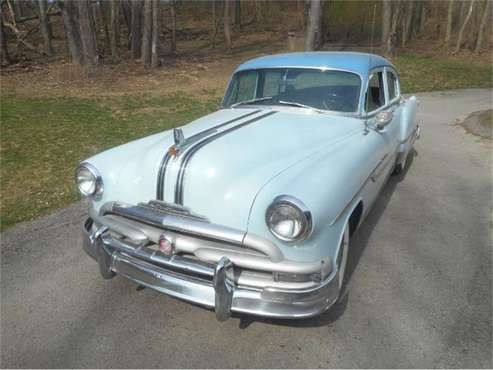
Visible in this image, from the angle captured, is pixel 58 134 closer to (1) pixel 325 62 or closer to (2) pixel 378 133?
(1) pixel 325 62

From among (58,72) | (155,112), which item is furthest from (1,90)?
(155,112)

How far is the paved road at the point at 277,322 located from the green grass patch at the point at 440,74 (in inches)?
382

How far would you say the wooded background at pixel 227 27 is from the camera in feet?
42.8

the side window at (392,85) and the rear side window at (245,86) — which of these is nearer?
the rear side window at (245,86)

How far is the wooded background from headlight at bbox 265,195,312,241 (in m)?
11.6

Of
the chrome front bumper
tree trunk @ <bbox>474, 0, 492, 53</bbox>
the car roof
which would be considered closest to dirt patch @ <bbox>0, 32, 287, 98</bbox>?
the car roof

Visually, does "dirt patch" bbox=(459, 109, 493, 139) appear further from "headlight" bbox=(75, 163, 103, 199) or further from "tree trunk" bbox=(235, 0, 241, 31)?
"tree trunk" bbox=(235, 0, 241, 31)

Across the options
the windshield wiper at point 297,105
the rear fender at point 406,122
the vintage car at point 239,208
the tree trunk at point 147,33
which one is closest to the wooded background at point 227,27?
the tree trunk at point 147,33

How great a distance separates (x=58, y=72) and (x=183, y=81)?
12.6 ft

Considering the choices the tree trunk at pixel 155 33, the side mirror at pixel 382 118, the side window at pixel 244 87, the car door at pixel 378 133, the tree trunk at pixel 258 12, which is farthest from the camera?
the tree trunk at pixel 258 12

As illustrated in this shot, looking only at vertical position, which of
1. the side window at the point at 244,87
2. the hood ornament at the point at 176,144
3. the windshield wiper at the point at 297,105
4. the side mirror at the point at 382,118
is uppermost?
the side window at the point at 244,87

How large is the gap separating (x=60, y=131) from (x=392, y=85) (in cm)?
561

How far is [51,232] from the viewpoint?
3820 mm

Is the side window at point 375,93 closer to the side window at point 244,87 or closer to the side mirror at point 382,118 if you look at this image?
the side mirror at point 382,118
